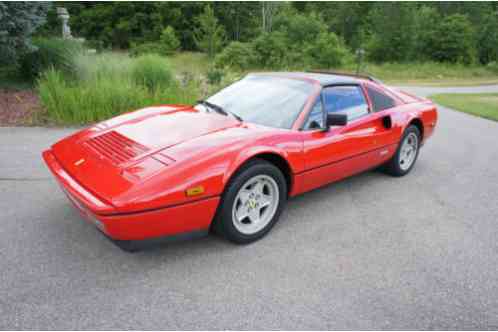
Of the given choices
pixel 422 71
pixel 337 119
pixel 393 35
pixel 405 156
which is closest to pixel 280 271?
pixel 337 119

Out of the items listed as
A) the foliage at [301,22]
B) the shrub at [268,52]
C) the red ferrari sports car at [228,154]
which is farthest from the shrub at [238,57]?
the red ferrari sports car at [228,154]

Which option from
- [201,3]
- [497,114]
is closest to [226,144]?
[497,114]

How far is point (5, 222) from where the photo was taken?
288 cm

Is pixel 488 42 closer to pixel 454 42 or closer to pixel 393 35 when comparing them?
pixel 454 42

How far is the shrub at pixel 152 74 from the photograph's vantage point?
765cm

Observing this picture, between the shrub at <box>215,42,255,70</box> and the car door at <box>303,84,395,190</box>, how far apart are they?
2046 centimetres

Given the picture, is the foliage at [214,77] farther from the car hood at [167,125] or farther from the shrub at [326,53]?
the shrub at [326,53]

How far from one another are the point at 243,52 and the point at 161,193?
23.0 metres

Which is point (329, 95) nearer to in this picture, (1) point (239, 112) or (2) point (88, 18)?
(1) point (239, 112)

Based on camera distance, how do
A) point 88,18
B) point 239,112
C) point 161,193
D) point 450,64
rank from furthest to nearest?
point 88,18 < point 450,64 < point 239,112 < point 161,193

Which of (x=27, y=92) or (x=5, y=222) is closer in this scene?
(x=5, y=222)

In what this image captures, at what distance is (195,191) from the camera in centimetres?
224

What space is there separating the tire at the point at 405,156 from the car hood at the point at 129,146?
2.25 m

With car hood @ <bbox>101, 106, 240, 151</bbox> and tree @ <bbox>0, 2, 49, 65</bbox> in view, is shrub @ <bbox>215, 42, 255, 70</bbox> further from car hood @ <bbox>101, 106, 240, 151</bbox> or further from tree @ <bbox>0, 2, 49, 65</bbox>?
car hood @ <bbox>101, 106, 240, 151</bbox>
